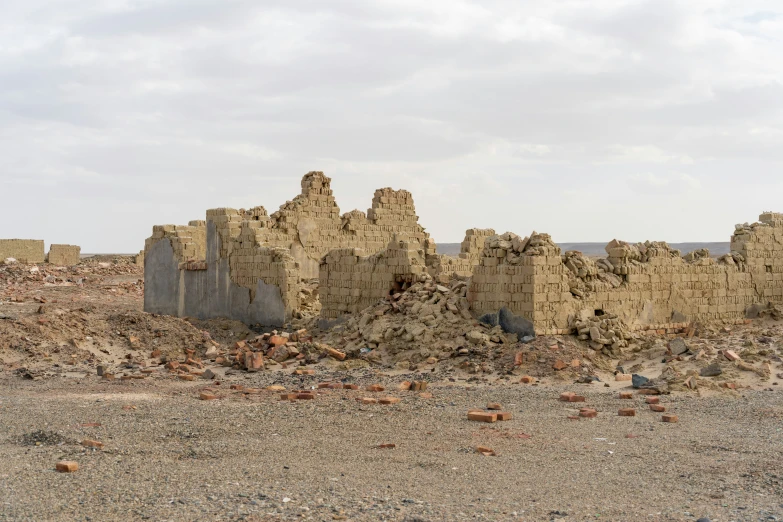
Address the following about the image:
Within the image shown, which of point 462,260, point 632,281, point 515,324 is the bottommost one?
point 515,324

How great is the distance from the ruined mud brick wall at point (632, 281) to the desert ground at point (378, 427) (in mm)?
565

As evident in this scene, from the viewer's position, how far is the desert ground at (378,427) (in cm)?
672

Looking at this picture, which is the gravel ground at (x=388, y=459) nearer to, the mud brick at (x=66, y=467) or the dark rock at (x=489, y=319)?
the mud brick at (x=66, y=467)

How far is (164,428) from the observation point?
9422 millimetres

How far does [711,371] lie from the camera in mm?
12586

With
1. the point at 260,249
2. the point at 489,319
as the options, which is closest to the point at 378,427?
the point at 489,319

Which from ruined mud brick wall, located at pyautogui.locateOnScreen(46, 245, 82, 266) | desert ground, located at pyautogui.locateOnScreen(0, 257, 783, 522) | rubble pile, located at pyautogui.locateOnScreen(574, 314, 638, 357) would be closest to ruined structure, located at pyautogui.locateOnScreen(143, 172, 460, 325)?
desert ground, located at pyautogui.locateOnScreen(0, 257, 783, 522)

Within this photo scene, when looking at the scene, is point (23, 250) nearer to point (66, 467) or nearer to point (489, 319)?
point (489, 319)

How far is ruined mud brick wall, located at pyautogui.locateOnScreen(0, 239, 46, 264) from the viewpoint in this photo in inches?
1479

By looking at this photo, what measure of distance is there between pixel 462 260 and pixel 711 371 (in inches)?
330

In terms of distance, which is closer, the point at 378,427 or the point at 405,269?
the point at 378,427

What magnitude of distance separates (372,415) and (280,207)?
12.0 m

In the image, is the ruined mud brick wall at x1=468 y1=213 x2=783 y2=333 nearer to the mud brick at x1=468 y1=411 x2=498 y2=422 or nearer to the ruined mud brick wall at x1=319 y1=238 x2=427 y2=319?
the ruined mud brick wall at x1=319 y1=238 x2=427 y2=319

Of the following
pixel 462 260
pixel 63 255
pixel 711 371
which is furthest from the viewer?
pixel 63 255
